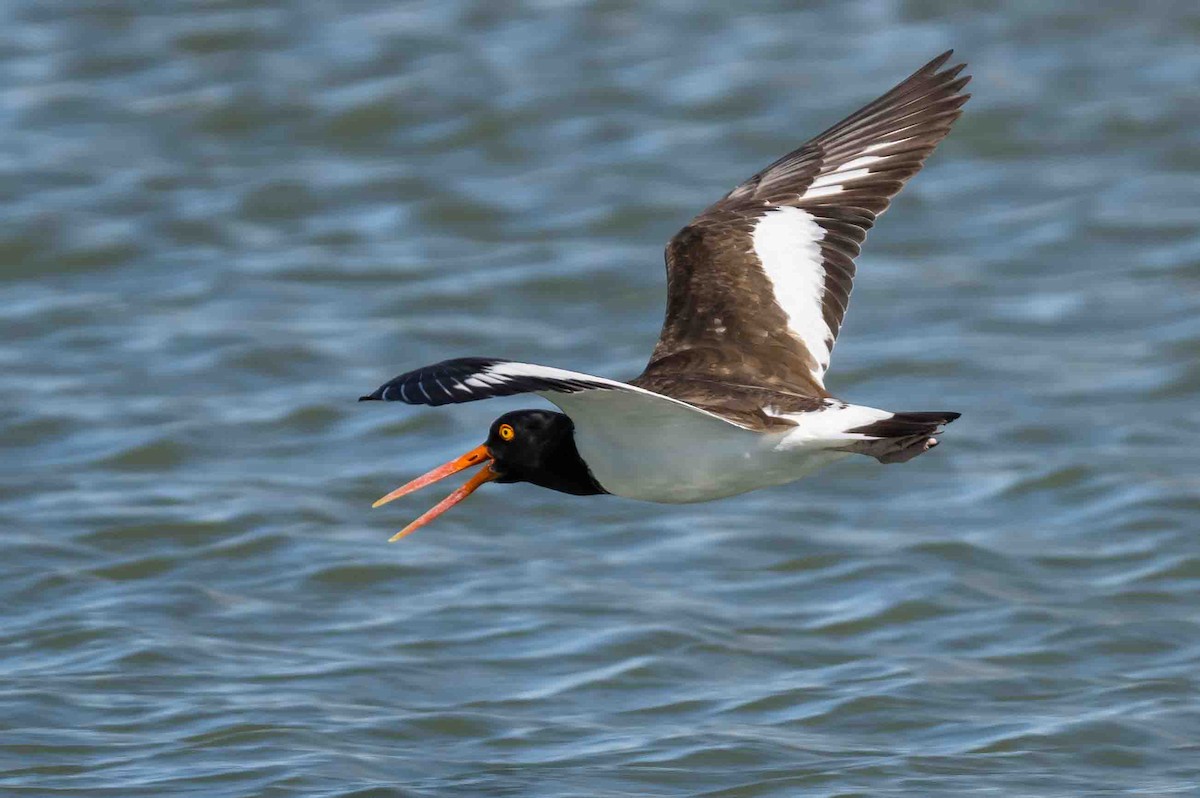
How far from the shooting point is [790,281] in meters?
9.01

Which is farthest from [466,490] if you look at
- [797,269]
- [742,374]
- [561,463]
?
[797,269]

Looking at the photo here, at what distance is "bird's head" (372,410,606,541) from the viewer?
25.6ft

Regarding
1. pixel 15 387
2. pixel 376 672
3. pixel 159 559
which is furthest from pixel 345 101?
pixel 376 672

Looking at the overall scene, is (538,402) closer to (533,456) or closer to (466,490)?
(466,490)

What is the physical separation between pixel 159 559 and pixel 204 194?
484 cm

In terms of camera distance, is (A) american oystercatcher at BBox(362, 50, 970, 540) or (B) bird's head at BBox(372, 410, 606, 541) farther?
(B) bird's head at BBox(372, 410, 606, 541)

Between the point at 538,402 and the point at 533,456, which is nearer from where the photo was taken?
the point at 533,456

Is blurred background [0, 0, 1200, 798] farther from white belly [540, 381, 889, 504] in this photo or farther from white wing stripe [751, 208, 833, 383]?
white wing stripe [751, 208, 833, 383]

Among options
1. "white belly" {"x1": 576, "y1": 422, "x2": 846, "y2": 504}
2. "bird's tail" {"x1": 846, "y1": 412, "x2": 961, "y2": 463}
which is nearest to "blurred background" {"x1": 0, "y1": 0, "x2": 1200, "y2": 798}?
"white belly" {"x1": 576, "y1": 422, "x2": 846, "y2": 504}

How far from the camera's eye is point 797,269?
9.06 meters

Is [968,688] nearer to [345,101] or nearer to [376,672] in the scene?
[376,672]

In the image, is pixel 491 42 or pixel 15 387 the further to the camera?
pixel 491 42

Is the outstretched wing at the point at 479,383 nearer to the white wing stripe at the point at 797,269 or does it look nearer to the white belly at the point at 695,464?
the white belly at the point at 695,464

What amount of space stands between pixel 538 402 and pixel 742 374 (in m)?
3.86
